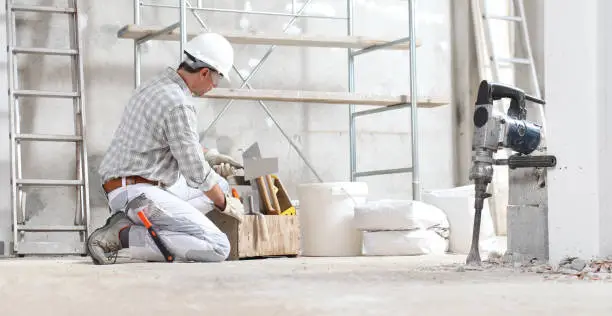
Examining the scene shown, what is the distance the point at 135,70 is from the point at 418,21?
2.20 metres

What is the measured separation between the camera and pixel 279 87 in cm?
674

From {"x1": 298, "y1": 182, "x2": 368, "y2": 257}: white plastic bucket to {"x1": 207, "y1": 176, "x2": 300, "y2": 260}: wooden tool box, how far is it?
30cm

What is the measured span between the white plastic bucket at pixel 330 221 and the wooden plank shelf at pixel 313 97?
0.53 m

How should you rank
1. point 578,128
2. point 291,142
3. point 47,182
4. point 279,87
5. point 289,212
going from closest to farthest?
1. point 578,128
2. point 289,212
3. point 47,182
4. point 291,142
5. point 279,87

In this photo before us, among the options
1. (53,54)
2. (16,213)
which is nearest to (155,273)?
(16,213)

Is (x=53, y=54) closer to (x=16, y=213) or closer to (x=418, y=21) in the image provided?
(x=16, y=213)

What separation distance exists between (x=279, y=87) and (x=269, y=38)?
2.68ft

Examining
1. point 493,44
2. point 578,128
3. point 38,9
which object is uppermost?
point 38,9

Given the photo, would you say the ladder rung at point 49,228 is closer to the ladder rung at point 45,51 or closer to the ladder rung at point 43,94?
the ladder rung at point 43,94

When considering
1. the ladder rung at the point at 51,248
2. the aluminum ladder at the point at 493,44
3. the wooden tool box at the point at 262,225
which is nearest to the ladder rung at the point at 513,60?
the aluminum ladder at the point at 493,44

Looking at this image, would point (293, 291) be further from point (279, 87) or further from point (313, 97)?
point (279, 87)

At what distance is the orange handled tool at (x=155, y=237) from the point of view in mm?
4785

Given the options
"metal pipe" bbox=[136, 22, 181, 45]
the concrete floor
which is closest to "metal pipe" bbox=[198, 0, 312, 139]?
"metal pipe" bbox=[136, 22, 181, 45]

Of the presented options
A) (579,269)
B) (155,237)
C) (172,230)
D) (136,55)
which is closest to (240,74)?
(136,55)
